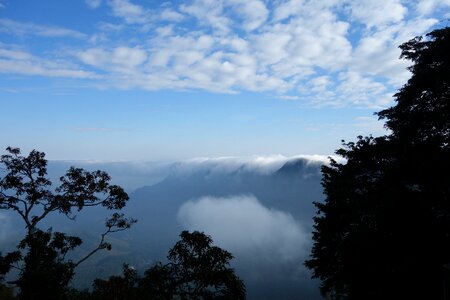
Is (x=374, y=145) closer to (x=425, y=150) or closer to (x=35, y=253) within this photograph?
(x=425, y=150)

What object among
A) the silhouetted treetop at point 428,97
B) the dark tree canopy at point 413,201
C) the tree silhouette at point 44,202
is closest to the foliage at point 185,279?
the tree silhouette at point 44,202

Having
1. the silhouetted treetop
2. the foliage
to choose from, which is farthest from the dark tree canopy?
the foliage

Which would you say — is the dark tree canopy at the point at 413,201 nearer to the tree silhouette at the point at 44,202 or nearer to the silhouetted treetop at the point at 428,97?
the silhouetted treetop at the point at 428,97

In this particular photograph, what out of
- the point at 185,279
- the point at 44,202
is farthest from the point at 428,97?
the point at 44,202

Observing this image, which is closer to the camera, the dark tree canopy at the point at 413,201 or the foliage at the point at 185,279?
the foliage at the point at 185,279

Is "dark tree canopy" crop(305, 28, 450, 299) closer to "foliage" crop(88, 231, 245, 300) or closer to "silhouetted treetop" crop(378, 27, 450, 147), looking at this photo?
"silhouetted treetop" crop(378, 27, 450, 147)

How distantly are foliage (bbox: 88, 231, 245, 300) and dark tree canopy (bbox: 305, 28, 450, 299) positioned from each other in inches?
402

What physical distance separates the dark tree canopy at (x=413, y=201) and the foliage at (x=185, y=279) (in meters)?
10.2

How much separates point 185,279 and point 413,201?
1217cm

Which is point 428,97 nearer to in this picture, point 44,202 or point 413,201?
point 413,201

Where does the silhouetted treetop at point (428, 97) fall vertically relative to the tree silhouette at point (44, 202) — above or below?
above

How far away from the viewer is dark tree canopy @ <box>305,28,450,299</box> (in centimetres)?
1741

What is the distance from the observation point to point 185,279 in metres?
13.0

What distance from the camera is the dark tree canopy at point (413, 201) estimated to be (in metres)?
17.4
